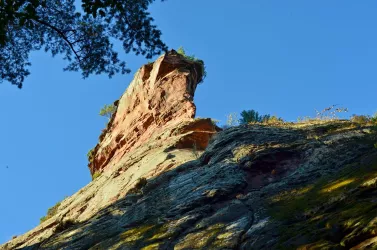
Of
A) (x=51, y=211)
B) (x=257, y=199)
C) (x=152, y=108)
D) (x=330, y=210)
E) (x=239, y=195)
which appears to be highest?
(x=152, y=108)

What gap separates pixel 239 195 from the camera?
11.3 metres

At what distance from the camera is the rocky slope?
7613 mm

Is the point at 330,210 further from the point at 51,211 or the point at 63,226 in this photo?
the point at 51,211

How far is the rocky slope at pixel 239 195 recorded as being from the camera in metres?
7.61

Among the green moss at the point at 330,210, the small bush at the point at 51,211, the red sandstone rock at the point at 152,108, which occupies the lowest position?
the green moss at the point at 330,210

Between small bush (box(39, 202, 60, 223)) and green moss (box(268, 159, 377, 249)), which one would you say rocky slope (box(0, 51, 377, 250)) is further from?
small bush (box(39, 202, 60, 223))

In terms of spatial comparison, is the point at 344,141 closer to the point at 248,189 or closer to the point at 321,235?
the point at 248,189

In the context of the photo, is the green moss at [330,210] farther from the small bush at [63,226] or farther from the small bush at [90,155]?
the small bush at [90,155]

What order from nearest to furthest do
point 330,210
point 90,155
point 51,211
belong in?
point 330,210, point 51,211, point 90,155

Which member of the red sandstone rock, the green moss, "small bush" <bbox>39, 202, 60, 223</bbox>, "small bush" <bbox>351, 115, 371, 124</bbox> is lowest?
the green moss

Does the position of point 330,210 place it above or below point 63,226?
below

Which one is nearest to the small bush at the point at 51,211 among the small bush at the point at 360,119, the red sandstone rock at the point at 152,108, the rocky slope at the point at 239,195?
the rocky slope at the point at 239,195

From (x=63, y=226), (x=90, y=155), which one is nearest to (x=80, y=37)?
(x=63, y=226)

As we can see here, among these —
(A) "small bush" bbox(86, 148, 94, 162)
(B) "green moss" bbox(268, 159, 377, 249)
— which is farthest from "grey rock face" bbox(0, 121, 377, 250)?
(A) "small bush" bbox(86, 148, 94, 162)
